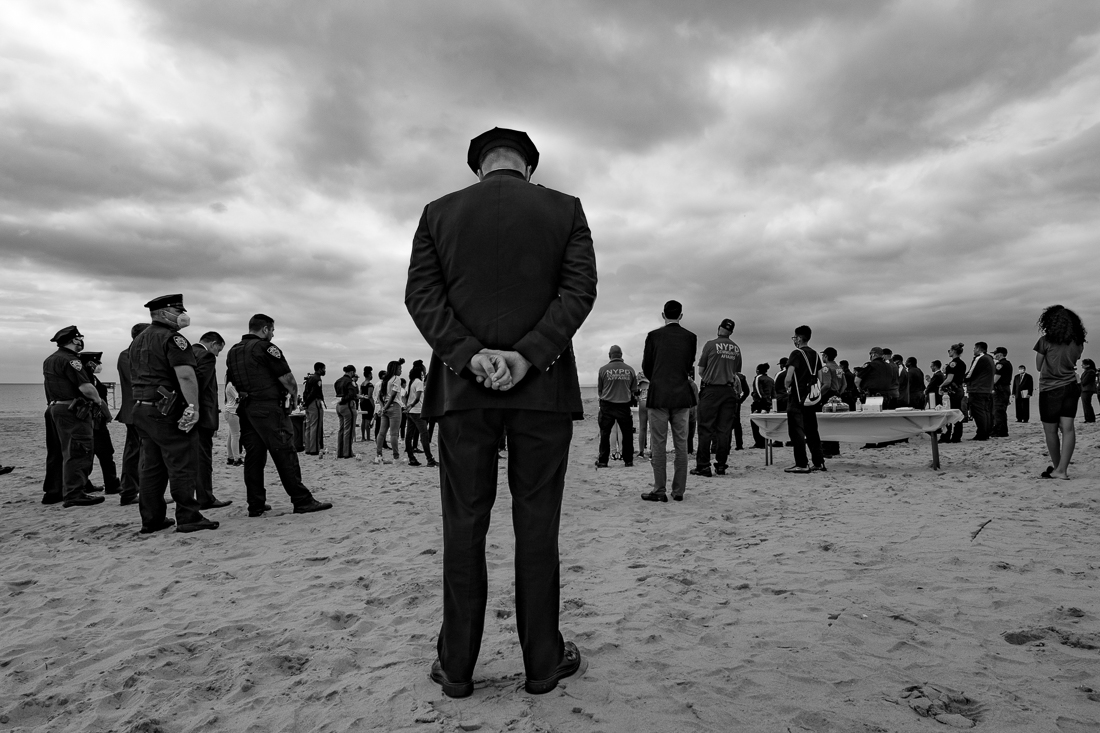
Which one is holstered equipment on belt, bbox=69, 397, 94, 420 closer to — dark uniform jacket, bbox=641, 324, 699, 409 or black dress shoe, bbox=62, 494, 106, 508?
black dress shoe, bbox=62, 494, 106, 508

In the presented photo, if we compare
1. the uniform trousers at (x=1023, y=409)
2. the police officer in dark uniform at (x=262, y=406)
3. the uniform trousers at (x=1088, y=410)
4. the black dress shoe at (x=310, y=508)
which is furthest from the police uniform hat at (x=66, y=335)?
the uniform trousers at (x=1023, y=409)

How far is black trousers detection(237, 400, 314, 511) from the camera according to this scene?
5.90 m

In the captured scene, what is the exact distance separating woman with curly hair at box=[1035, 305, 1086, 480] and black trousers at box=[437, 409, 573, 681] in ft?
22.3

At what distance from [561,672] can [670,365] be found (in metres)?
4.55

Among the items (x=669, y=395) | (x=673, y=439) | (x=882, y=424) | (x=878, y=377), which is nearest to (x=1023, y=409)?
(x=878, y=377)

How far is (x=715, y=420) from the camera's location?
8.67 m

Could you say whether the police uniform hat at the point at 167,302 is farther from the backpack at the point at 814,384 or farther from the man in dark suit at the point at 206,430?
the backpack at the point at 814,384

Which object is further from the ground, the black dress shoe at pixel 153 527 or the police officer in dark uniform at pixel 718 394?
the police officer in dark uniform at pixel 718 394

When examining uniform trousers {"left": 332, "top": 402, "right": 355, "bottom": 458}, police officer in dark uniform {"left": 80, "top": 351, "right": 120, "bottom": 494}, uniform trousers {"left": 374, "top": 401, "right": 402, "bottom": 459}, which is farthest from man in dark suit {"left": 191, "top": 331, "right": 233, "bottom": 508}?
uniform trousers {"left": 332, "top": 402, "right": 355, "bottom": 458}

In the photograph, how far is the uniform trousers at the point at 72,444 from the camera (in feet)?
22.2

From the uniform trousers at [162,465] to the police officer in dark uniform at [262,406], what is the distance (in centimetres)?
60

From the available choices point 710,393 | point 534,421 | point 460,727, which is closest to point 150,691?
point 460,727

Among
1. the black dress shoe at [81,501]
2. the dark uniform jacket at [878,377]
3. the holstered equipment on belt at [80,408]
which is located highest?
the dark uniform jacket at [878,377]

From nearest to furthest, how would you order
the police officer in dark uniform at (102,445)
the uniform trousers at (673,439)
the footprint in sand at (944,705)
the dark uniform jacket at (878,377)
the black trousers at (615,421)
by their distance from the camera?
the footprint in sand at (944,705)
the uniform trousers at (673,439)
the police officer in dark uniform at (102,445)
the black trousers at (615,421)
the dark uniform jacket at (878,377)
